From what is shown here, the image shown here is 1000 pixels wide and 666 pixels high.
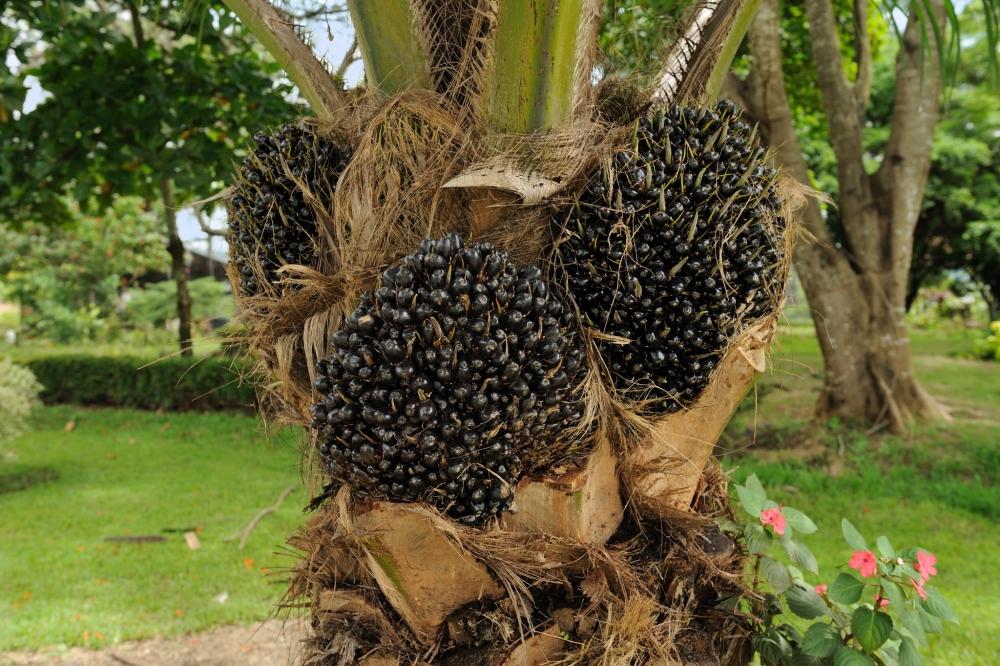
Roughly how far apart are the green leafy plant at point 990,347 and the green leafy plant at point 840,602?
11348 mm

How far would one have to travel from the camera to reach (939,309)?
18219mm

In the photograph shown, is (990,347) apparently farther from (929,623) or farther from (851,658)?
(851,658)

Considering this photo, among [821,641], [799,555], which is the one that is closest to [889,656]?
[821,641]

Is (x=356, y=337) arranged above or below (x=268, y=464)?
above

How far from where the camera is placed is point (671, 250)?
190cm

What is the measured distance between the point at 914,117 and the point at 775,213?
236 inches

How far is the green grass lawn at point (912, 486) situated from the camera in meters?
4.19

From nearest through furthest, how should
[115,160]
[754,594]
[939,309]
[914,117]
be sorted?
[754,594] → [115,160] → [914,117] → [939,309]

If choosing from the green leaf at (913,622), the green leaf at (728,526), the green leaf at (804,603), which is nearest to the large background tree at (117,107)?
the green leaf at (728,526)

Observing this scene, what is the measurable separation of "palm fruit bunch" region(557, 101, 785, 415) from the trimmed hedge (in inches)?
372

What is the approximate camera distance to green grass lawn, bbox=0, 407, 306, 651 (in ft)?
14.3

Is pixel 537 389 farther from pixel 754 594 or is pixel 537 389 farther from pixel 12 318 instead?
pixel 12 318

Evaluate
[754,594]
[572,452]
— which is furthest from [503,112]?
[754,594]

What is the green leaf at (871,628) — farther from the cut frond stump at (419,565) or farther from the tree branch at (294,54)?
the tree branch at (294,54)
